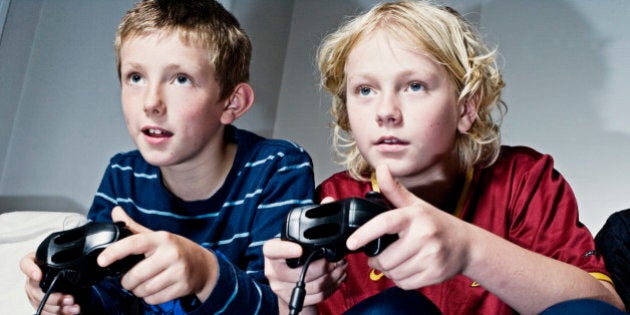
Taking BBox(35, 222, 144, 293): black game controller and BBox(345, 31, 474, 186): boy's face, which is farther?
BBox(345, 31, 474, 186): boy's face

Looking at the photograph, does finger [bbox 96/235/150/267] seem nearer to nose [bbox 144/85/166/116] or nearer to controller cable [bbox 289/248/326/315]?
controller cable [bbox 289/248/326/315]

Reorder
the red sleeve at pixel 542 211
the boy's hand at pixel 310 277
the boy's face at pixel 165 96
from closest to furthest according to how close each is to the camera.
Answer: the boy's hand at pixel 310 277
the red sleeve at pixel 542 211
the boy's face at pixel 165 96

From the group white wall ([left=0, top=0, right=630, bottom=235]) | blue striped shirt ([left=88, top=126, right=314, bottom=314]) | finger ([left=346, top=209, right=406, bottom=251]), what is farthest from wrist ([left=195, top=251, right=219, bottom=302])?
white wall ([left=0, top=0, right=630, bottom=235])

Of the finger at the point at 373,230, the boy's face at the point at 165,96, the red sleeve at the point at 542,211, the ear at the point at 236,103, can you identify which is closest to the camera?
the finger at the point at 373,230

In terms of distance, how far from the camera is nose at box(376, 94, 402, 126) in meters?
0.78

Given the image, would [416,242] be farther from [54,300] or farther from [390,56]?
[54,300]

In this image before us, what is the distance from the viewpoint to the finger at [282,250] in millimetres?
586

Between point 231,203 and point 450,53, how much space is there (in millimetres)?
408

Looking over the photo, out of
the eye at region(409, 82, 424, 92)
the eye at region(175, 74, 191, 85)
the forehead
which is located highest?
the forehead

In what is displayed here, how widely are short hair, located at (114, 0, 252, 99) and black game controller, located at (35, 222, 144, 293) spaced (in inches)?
14.7

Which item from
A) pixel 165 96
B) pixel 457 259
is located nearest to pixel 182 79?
pixel 165 96

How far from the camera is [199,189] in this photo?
98 cm

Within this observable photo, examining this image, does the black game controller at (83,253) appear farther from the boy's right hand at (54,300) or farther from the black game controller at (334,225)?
the black game controller at (334,225)

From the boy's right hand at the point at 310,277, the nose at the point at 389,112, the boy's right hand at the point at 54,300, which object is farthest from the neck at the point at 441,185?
the boy's right hand at the point at 54,300
